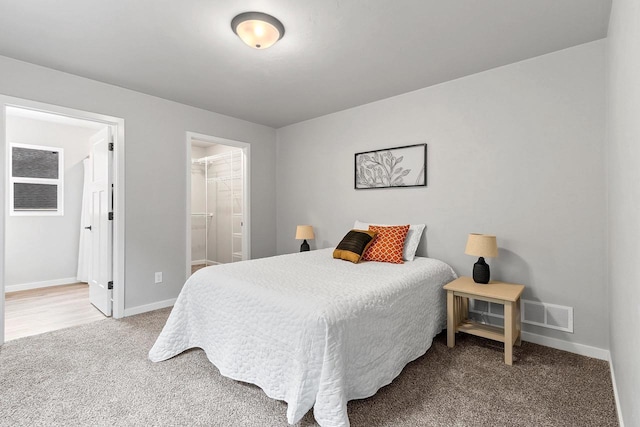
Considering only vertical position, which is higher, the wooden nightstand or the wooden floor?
the wooden nightstand

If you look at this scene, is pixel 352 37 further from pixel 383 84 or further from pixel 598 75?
pixel 598 75

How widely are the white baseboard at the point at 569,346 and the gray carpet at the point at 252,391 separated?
0.08m

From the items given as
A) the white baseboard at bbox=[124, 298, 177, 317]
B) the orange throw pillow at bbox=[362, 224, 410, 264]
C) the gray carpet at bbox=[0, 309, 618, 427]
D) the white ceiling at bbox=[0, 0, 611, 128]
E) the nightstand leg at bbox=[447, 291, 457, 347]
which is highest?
the white ceiling at bbox=[0, 0, 611, 128]

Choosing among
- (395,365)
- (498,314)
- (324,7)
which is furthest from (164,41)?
(498,314)

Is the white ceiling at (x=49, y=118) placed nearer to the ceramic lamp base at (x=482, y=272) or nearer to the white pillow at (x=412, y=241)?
the white pillow at (x=412, y=241)

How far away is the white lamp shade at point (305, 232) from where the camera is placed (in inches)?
163

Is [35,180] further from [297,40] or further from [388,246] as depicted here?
[388,246]

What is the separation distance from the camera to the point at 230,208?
5.70 m

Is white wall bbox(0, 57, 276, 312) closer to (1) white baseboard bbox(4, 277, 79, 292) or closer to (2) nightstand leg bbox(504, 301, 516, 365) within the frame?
(1) white baseboard bbox(4, 277, 79, 292)

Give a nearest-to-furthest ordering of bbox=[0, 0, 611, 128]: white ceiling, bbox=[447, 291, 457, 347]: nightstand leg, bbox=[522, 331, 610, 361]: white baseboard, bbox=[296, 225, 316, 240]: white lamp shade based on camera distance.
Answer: bbox=[0, 0, 611, 128]: white ceiling → bbox=[522, 331, 610, 361]: white baseboard → bbox=[447, 291, 457, 347]: nightstand leg → bbox=[296, 225, 316, 240]: white lamp shade

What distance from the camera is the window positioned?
4363mm

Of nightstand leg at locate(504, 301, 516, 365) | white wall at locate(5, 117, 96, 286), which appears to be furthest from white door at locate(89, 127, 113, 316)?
nightstand leg at locate(504, 301, 516, 365)

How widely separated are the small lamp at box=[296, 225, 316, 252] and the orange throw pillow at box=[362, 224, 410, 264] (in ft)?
4.01

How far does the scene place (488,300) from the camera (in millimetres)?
2375
